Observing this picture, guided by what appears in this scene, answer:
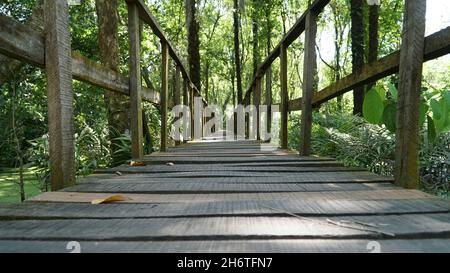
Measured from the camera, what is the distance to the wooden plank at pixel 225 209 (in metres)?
1.36

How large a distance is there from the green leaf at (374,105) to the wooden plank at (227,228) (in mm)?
1215

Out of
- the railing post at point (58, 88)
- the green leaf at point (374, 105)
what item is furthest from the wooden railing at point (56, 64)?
the green leaf at point (374, 105)

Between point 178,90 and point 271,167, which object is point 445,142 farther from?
point 178,90

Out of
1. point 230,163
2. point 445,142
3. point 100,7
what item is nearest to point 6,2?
point 100,7

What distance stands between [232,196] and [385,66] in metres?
0.99

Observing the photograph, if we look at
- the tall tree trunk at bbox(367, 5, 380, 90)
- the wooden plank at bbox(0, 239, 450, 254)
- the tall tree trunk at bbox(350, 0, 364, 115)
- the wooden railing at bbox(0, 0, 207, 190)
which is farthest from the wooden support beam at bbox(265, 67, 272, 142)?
the wooden plank at bbox(0, 239, 450, 254)

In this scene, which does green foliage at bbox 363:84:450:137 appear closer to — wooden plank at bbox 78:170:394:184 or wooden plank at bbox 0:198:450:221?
wooden plank at bbox 78:170:394:184

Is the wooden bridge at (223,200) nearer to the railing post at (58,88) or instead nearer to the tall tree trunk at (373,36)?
the railing post at (58,88)

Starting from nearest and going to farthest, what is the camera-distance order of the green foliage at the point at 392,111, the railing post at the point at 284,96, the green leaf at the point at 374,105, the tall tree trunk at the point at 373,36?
the green foliage at the point at 392,111 < the green leaf at the point at 374,105 < the railing post at the point at 284,96 < the tall tree trunk at the point at 373,36

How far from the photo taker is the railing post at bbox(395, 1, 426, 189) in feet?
5.87

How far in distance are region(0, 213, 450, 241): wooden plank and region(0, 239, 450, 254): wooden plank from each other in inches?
1.3

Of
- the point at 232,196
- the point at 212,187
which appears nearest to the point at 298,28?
the point at 212,187

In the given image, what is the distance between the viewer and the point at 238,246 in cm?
103

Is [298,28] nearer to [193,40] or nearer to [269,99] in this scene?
[269,99]
